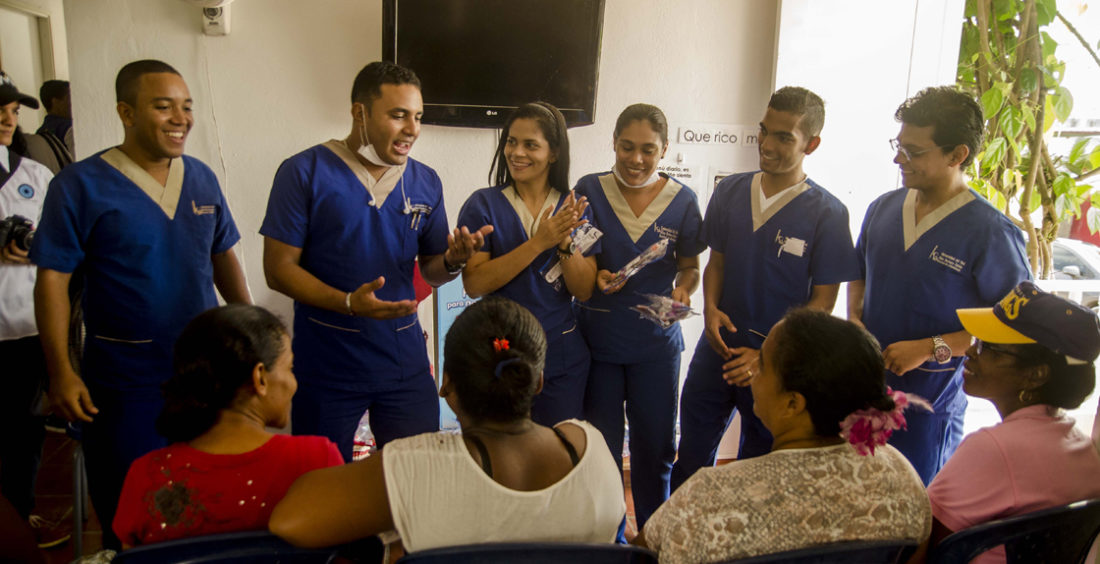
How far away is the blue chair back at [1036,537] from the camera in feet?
3.86

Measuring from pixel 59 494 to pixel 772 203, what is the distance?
3150 mm

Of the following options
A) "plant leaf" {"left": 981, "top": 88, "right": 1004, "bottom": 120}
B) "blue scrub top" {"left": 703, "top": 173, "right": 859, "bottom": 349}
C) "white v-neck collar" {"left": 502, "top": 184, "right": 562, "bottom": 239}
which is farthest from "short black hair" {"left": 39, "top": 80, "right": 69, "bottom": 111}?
"plant leaf" {"left": 981, "top": 88, "right": 1004, "bottom": 120}

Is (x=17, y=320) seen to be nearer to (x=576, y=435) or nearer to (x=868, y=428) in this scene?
(x=576, y=435)

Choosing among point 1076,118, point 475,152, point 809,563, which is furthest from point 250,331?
point 1076,118

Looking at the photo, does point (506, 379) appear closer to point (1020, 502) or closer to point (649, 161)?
point (1020, 502)

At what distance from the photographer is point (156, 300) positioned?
190 cm

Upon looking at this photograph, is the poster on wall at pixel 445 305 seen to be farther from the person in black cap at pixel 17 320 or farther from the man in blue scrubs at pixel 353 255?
the person in black cap at pixel 17 320

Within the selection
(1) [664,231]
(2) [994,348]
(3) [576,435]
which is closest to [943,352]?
(2) [994,348]

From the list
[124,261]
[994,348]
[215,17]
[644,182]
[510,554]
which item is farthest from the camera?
[215,17]

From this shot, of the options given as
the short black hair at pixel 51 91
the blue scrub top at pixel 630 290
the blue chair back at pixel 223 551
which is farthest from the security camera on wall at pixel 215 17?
the blue chair back at pixel 223 551

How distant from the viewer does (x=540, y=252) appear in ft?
6.89

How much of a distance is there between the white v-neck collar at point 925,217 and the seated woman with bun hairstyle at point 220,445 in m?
1.86

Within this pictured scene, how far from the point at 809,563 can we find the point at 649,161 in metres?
1.47

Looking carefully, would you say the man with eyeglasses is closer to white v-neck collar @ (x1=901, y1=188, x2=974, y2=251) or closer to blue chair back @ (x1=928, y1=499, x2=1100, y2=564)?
white v-neck collar @ (x1=901, y1=188, x2=974, y2=251)
